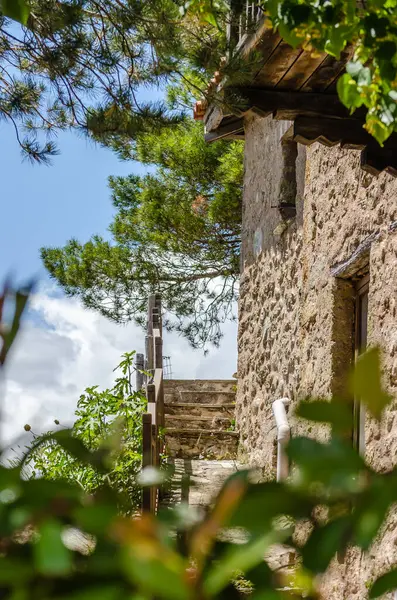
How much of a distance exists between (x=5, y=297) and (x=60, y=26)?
4198 mm

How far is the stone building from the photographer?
14.1ft

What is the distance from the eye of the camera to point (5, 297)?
71cm

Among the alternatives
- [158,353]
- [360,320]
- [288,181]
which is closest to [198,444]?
[158,353]

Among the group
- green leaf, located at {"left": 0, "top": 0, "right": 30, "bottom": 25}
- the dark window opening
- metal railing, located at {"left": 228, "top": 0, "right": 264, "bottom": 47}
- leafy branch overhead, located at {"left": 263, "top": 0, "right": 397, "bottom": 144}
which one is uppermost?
the dark window opening

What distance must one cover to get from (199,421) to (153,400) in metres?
1.85

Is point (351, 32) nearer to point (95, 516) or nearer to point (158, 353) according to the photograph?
point (95, 516)

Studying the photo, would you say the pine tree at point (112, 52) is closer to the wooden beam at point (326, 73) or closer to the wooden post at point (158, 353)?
the wooden beam at point (326, 73)

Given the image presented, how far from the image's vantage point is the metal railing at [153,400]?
21.0 feet

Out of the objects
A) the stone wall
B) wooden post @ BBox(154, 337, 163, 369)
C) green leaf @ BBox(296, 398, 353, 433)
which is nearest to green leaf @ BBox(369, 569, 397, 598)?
green leaf @ BBox(296, 398, 353, 433)

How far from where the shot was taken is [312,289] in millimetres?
6430

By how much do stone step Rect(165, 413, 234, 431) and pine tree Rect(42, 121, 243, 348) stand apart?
4863 mm

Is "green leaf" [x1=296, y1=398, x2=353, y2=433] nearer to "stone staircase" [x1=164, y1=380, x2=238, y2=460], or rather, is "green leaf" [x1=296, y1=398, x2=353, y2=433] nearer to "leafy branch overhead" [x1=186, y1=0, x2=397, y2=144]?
"leafy branch overhead" [x1=186, y1=0, x2=397, y2=144]

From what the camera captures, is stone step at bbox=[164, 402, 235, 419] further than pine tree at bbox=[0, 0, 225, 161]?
Yes

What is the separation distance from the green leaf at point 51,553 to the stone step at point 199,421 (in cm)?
859
